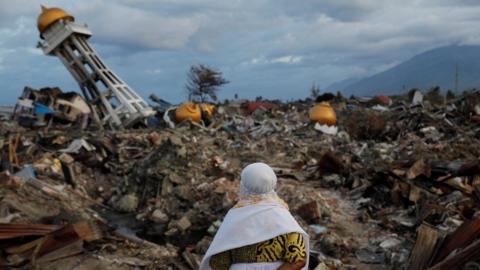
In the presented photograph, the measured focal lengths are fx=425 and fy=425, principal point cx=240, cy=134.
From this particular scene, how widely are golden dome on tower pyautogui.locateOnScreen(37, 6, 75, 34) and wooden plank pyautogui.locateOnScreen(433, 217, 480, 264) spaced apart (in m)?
18.4

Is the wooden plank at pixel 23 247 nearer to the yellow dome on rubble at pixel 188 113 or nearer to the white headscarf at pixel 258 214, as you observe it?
the white headscarf at pixel 258 214

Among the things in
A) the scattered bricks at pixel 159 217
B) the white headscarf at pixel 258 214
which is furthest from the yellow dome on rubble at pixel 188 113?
the white headscarf at pixel 258 214

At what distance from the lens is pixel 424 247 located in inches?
161

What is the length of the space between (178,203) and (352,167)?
342cm

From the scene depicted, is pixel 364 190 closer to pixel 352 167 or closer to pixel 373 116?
pixel 352 167

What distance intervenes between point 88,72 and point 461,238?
716 inches

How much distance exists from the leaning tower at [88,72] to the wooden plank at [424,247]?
1539 cm

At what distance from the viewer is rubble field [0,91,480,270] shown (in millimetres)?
5062

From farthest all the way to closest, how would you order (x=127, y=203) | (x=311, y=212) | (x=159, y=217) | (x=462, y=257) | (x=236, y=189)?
(x=127, y=203) < (x=236, y=189) < (x=159, y=217) < (x=311, y=212) < (x=462, y=257)

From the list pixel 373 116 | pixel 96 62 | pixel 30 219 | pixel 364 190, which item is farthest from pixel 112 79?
pixel 364 190

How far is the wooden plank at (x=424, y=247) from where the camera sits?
4023 millimetres

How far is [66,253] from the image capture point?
5.12 metres

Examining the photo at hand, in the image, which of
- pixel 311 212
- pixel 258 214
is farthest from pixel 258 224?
pixel 311 212

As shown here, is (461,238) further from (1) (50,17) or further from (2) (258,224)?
(1) (50,17)
